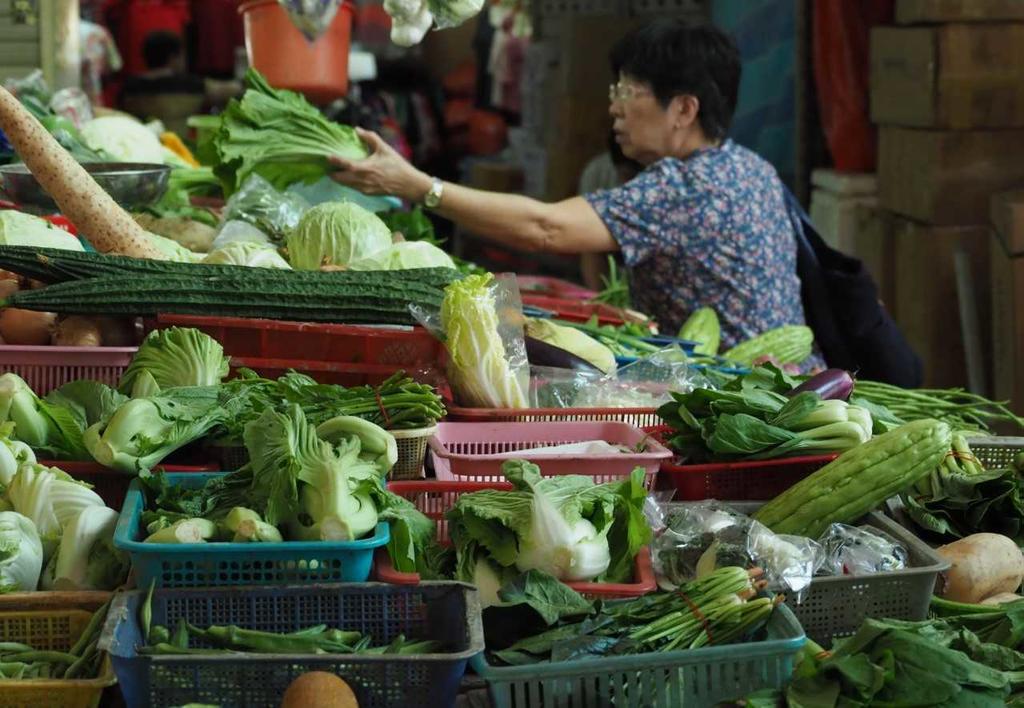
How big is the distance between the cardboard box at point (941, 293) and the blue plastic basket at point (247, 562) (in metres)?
4.97

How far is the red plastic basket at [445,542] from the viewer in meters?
2.11

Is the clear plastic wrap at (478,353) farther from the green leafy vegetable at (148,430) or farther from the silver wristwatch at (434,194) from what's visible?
the silver wristwatch at (434,194)

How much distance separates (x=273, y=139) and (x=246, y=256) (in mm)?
986

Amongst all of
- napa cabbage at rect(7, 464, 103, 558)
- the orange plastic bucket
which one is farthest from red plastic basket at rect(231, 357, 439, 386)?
the orange plastic bucket

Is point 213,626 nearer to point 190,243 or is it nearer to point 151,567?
point 151,567

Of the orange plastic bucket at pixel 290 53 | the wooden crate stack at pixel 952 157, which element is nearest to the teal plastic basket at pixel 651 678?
the orange plastic bucket at pixel 290 53

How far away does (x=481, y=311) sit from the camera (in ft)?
9.46

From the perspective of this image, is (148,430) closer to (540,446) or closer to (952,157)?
(540,446)

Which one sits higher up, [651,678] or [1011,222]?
[1011,222]

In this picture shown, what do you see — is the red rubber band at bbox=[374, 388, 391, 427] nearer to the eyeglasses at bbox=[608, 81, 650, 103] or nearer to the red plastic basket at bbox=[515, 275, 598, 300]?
the red plastic basket at bbox=[515, 275, 598, 300]

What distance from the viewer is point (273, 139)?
4387 mm

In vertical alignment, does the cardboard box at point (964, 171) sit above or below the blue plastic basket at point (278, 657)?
above

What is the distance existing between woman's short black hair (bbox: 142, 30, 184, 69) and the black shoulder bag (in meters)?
9.47

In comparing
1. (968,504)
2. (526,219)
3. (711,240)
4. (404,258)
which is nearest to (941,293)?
(711,240)
